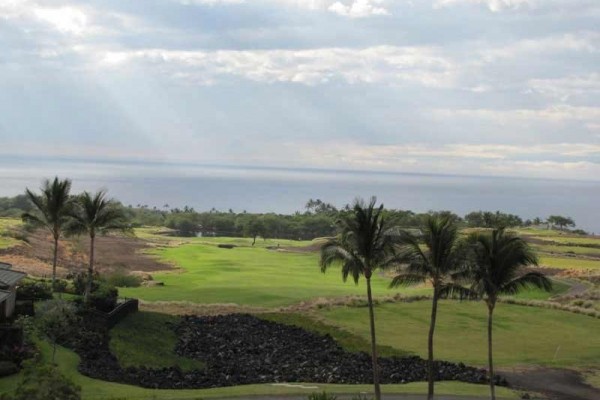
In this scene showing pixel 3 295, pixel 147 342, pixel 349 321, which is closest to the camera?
pixel 3 295

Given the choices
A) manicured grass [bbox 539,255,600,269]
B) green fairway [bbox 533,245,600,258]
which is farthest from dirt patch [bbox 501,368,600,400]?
green fairway [bbox 533,245,600,258]

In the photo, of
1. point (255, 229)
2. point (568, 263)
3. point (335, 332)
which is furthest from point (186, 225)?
point (335, 332)

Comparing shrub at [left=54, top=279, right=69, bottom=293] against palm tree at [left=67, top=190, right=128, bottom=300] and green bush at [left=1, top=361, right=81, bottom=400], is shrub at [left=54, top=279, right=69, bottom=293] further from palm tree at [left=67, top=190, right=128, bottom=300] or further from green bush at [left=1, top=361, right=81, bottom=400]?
green bush at [left=1, top=361, right=81, bottom=400]

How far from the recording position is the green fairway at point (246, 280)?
58562 mm

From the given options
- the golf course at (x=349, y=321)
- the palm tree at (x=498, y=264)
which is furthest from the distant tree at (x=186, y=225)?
the palm tree at (x=498, y=264)

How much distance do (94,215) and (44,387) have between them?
29.8 meters

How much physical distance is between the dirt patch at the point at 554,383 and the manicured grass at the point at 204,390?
2.29 meters

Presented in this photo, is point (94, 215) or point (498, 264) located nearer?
point (498, 264)

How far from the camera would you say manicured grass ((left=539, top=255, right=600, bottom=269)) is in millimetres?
81125

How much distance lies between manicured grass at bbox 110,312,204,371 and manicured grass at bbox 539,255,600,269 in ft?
177

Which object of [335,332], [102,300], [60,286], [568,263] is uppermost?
[568,263]

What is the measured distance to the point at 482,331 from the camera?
151 feet

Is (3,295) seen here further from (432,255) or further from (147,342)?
(432,255)

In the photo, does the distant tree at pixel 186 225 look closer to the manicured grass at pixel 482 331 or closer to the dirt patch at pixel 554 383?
the manicured grass at pixel 482 331
